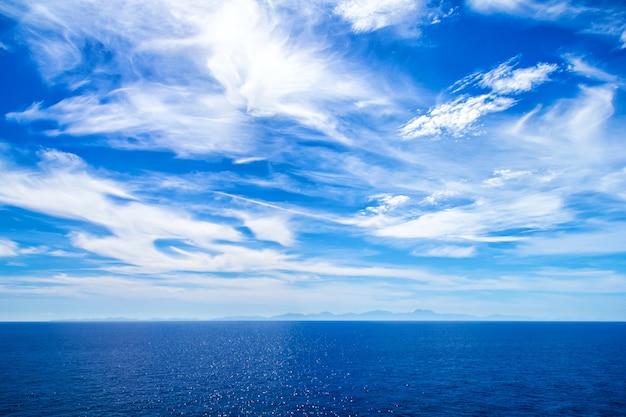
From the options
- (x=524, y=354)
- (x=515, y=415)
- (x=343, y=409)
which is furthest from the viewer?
(x=524, y=354)

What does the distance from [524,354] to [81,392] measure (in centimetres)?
16021

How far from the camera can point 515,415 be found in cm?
6391

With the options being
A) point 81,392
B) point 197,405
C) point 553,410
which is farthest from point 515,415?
point 81,392

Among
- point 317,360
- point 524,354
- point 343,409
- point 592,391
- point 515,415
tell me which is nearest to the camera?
point 515,415

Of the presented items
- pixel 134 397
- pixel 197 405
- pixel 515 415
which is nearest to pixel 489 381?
pixel 515 415

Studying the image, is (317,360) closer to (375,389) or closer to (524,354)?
(375,389)

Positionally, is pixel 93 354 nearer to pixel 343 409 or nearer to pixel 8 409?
pixel 8 409

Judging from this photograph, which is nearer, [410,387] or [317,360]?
[410,387]

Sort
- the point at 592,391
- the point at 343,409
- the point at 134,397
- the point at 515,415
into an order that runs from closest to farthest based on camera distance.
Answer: the point at 515,415 < the point at 343,409 < the point at 134,397 < the point at 592,391

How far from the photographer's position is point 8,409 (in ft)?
213

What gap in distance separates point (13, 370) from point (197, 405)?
7406 cm

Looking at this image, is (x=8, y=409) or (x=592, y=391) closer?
(x=8, y=409)

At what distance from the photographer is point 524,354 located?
149m

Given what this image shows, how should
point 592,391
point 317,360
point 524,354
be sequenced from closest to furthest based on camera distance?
point 592,391 → point 317,360 → point 524,354
